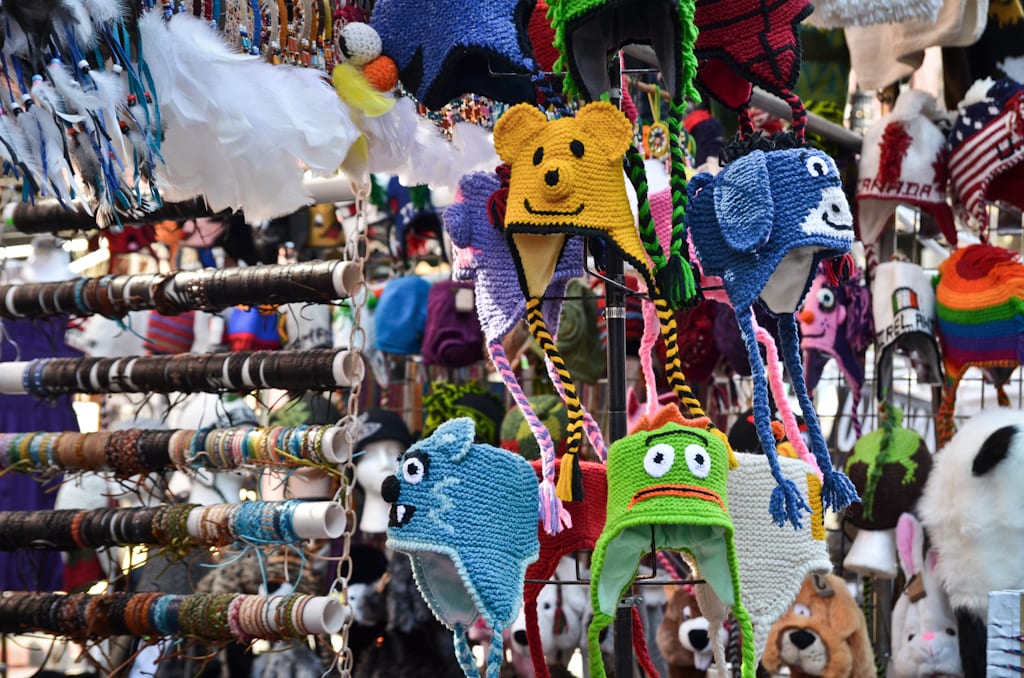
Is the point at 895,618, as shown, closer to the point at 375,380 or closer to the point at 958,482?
the point at 958,482

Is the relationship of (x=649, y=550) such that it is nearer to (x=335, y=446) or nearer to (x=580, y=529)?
(x=580, y=529)

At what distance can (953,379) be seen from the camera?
287 centimetres

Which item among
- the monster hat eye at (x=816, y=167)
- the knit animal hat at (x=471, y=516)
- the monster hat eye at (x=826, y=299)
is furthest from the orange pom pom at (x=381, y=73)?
the monster hat eye at (x=826, y=299)

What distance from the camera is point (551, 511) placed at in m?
1.59

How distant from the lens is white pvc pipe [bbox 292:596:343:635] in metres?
1.84

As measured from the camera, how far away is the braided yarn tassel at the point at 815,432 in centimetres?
162

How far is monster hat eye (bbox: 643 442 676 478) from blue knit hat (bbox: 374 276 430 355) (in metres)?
1.97

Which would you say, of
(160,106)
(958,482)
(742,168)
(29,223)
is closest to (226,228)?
(29,223)

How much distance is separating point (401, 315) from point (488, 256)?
1.65m

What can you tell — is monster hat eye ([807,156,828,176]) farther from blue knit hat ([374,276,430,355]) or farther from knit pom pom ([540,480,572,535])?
blue knit hat ([374,276,430,355])

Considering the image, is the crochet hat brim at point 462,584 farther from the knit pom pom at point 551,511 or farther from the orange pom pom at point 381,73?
the orange pom pom at point 381,73

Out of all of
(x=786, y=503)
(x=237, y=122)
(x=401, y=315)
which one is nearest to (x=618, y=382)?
(x=786, y=503)

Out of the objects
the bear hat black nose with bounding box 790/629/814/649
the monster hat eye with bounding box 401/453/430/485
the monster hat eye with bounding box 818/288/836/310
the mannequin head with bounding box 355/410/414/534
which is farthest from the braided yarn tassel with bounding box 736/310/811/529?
the mannequin head with bounding box 355/410/414/534

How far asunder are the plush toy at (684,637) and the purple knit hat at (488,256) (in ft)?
4.17
